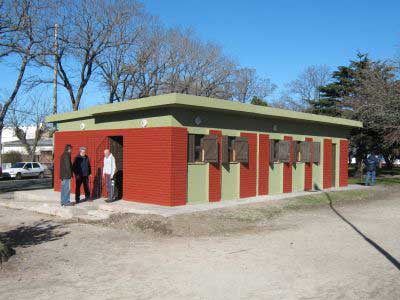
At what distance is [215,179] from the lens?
532 inches

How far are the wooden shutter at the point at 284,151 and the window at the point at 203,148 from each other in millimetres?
3845

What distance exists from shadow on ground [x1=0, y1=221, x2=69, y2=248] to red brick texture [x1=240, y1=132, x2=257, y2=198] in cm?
637

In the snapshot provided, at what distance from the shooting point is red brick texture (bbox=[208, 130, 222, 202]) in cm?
1334

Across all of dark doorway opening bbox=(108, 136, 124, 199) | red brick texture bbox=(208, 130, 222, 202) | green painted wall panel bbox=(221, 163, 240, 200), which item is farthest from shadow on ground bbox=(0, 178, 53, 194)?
red brick texture bbox=(208, 130, 222, 202)

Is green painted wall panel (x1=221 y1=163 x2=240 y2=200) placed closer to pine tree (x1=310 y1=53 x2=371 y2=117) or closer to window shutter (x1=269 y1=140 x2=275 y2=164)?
window shutter (x1=269 y1=140 x2=275 y2=164)

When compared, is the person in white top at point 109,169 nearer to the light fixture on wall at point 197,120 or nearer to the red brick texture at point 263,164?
the light fixture on wall at point 197,120

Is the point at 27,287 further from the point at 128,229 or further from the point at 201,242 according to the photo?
the point at 128,229

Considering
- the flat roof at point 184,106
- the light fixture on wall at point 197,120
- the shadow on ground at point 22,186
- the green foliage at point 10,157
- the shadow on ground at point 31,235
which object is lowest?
the shadow on ground at point 22,186

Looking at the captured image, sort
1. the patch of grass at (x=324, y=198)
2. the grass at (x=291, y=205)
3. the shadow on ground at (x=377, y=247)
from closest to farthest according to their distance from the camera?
the shadow on ground at (x=377, y=247) → the grass at (x=291, y=205) → the patch of grass at (x=324, y=198)

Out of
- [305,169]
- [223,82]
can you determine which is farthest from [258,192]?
[223,82]

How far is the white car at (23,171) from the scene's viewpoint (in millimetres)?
33469

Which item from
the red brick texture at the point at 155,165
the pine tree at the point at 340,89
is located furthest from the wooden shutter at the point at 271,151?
the pine tree at the point at 340,89

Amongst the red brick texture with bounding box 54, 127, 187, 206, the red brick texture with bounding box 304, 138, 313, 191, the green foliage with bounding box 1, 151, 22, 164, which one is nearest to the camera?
the red brick texture with bounding box 54, 127, 187, 206

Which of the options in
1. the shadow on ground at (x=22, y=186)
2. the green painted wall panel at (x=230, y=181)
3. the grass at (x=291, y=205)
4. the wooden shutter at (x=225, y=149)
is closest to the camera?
the grass at (x=291, y=205)
